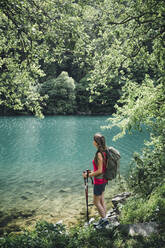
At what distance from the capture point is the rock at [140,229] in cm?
403

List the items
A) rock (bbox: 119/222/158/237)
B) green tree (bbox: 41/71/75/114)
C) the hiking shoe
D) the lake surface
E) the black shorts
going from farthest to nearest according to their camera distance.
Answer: green tree (bbox: 41/71/75/114), the lake surface, the black shorts, the hiking shoe, rock (bbox: 119/222/158/237)

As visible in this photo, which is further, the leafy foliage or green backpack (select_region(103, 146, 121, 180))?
green backpack (select_region(103, 146, 121, 180))

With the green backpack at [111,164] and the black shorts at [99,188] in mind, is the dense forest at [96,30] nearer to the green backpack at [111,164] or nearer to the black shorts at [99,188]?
the green backpack at [111,164]

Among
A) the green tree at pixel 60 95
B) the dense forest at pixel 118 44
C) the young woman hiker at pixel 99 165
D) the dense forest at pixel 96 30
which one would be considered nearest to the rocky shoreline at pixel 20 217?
the young woman hiker at pixel 99 165

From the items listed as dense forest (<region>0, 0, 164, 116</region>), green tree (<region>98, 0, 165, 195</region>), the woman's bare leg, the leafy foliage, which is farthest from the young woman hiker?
green tree (<region>98, 0, 165, 195</region>)

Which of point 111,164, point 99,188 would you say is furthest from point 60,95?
point 111,164

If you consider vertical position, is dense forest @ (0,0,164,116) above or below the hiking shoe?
above

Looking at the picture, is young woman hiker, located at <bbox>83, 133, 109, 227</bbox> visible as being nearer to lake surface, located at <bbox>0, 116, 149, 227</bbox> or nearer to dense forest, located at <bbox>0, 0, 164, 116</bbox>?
dense forest, located at <bbox>0, 0, 164, 116</bbox>

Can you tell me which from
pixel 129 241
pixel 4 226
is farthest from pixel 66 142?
pixel 129 241

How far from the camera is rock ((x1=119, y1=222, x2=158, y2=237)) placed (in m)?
4.03

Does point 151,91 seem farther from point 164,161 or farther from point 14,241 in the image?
point 14,241

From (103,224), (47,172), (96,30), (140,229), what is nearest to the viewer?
(140,229)

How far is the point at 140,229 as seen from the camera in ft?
13.5

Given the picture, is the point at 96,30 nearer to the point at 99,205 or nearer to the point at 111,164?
the point at 111,164
